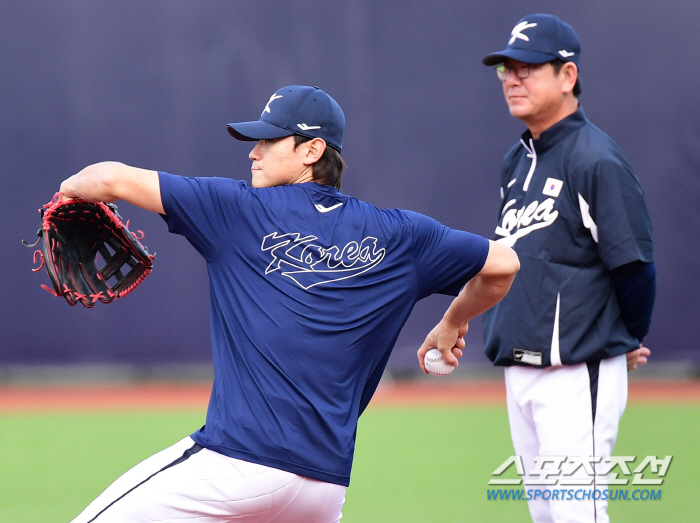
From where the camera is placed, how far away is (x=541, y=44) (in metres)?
3.06

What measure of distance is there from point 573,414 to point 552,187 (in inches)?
31.0

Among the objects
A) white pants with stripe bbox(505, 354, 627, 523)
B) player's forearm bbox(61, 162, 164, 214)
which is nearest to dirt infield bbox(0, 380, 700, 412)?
white pants with stripe bbox(505, 354, 627, 523)

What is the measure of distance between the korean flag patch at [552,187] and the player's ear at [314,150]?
3.07 ft

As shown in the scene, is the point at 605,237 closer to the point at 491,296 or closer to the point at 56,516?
the point at 491,296

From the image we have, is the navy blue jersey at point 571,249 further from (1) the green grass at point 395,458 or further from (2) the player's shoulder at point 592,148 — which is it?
(1) the green grass at point 395,458

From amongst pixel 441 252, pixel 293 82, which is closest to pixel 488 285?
pixel 441 252

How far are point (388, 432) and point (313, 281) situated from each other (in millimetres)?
4257

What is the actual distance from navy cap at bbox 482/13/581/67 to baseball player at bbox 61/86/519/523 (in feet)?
3.09

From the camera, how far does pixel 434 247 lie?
7.87 ft

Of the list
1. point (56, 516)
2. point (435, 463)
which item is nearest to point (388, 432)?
point (435, 463)

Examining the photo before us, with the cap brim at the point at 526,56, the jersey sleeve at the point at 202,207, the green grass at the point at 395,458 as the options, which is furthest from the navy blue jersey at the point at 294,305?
the green grass at the point at 395,458

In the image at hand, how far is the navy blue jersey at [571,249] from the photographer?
2857mm

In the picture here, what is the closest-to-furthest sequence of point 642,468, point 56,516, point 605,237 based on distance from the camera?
1. point 605,237
2. point 56,516
3. point 642,468

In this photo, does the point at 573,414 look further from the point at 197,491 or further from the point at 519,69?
the point at 197,491
